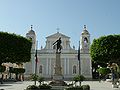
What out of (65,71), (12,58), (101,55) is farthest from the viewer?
(65,71)

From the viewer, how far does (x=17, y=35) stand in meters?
29.7

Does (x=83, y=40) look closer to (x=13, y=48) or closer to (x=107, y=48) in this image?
(x=107, y=48)

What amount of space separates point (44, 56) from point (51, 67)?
11.7ft

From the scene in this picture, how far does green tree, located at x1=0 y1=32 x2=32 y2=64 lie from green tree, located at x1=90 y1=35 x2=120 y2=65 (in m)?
8.09

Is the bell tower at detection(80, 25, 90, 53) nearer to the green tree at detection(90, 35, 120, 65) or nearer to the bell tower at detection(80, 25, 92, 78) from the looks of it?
the bell tower at detection(80, 25, 92, 78)

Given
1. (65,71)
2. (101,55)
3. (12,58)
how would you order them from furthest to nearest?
(65,71) < (101,55) < (12,58)

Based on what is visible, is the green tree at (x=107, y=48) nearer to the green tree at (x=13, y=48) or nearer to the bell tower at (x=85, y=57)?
the green tree at (x=13, y=48)

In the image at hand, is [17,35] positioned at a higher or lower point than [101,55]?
higher

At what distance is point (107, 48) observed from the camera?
99.3 ft

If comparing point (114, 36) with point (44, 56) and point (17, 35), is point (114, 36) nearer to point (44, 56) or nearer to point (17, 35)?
point (17, 35)

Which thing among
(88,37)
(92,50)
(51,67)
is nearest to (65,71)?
(51,67)

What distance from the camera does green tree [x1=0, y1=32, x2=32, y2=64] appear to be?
2791 cm

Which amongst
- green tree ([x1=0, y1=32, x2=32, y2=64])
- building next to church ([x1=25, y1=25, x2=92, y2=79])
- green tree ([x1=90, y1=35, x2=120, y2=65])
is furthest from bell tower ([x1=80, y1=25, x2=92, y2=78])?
green tree ([x1=0, y1=32, x2=32, y2=64])

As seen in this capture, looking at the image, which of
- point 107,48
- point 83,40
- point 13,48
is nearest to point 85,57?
point 83,40
